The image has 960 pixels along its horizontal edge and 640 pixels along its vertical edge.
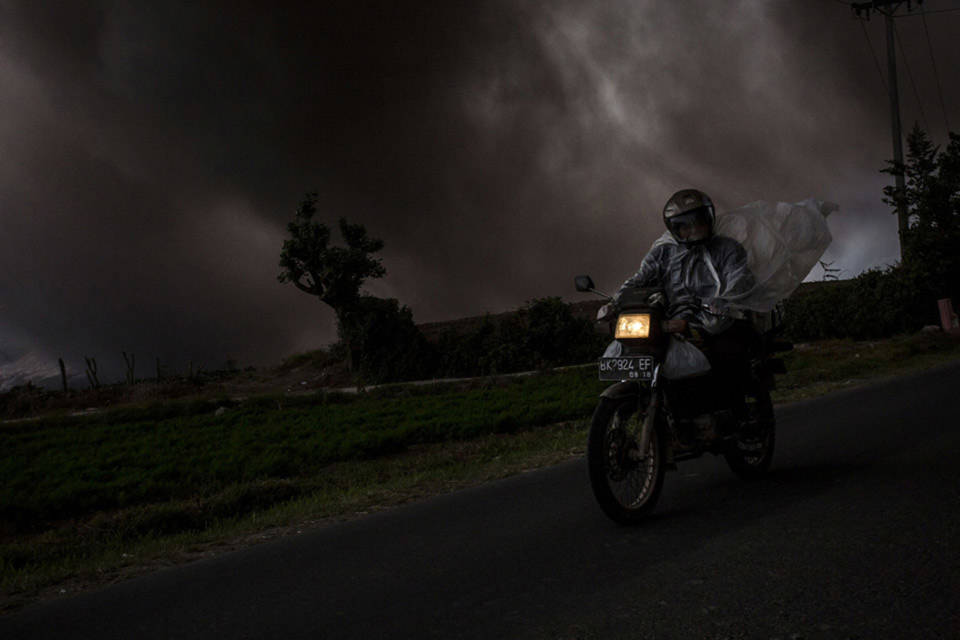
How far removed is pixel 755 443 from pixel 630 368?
1817 mm

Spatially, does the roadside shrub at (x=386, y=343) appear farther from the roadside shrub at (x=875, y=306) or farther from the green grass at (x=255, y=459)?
the roadside shrub at (x=875, y=306)

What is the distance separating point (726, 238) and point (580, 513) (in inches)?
91.7

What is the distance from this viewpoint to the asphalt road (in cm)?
320

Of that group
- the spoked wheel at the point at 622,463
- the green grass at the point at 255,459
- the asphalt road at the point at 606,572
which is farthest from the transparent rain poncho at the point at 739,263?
the green grass at the point at 255,459

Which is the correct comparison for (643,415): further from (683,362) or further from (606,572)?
(606,572)

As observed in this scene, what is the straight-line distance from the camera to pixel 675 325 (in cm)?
500

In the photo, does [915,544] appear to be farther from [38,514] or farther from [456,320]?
[456,320]

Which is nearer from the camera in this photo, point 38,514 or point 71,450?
point 38,514

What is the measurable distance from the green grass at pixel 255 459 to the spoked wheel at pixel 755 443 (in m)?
3.02

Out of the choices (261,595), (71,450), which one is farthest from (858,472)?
(71,450)

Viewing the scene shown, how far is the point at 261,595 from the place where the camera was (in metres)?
4.30

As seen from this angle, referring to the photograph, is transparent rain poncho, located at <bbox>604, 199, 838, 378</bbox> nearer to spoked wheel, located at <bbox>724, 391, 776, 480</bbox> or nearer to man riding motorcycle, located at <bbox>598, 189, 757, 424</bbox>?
man riding motorcycle, located at <bbox>598, 189, 757, 424</bbox>

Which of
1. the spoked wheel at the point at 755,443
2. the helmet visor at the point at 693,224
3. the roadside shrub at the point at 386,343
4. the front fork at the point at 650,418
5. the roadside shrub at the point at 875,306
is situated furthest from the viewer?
the roadside shrub at the point at 386,343

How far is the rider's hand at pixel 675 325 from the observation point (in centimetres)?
500
